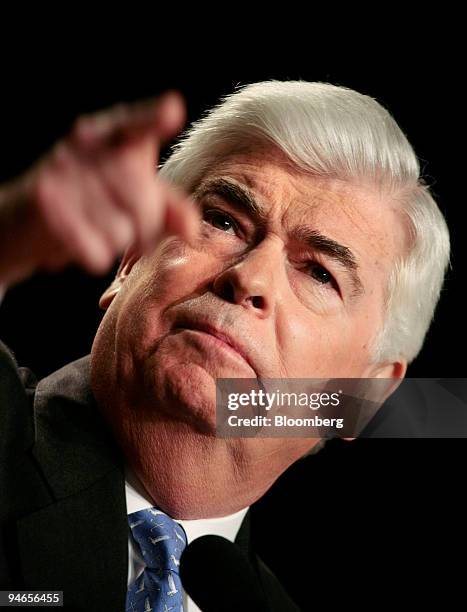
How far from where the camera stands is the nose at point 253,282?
5.16 ft

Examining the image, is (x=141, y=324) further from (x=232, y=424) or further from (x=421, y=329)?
(x=421, y=329)

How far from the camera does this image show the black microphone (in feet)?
4.40

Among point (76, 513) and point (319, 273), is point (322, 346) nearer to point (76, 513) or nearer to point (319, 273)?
point (319, 273)

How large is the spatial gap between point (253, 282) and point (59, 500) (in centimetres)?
51

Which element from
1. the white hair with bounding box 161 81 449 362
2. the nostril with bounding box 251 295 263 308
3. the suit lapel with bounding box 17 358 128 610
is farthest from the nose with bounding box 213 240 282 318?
the suit lapel with bounding box 17 358 128 610

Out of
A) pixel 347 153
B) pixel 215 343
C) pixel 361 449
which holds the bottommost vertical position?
pixel 361 449

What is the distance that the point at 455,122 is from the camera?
2369 millimetres

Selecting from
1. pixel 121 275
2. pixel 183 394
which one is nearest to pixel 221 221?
pixel 121 275

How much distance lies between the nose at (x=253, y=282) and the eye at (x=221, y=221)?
11 cm

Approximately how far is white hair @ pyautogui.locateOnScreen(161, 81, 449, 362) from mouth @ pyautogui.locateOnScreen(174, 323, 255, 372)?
1.38 ft

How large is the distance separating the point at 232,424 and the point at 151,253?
40 centimetres

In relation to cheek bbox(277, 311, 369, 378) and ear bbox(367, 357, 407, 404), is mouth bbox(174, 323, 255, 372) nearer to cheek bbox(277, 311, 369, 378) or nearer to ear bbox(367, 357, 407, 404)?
cheek bbox(277, 311, 369, 378)

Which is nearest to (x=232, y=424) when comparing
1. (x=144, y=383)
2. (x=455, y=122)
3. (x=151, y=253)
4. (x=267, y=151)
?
(x=144, y=383)

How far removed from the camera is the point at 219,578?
1.37 metres
